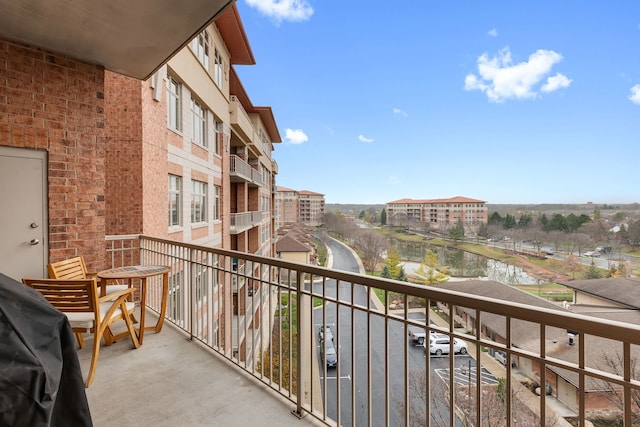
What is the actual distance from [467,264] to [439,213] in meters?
9.40

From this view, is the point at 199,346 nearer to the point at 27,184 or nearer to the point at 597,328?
the point at 27,184

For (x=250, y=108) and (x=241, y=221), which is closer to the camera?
(x=241, y=221)

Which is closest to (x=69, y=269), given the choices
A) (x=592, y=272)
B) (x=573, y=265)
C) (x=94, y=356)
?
(x=94, y=356)

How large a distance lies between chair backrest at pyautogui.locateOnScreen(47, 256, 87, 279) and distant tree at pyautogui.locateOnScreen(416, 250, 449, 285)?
2585 cm

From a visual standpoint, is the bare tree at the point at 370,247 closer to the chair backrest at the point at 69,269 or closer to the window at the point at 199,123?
the window at the point at 199,123

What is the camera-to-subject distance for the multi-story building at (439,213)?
30047 mm

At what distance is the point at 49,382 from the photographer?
1.04 metres

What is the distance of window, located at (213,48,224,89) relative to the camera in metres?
12.1

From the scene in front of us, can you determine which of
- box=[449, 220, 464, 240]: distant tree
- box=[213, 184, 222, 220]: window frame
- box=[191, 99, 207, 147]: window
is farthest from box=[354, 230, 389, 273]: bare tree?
box=[191, 99, 207, 147]: window

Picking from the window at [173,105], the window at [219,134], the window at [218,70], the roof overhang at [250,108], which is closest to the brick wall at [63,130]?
the window at [173,105]

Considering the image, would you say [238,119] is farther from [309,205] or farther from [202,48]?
[309,205]

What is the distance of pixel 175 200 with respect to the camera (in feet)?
30.0

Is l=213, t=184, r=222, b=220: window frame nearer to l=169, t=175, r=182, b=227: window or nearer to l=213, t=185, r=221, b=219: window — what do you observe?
l=213, t=185, r=221, b=219: window

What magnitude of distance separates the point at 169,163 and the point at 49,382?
8233 mm
